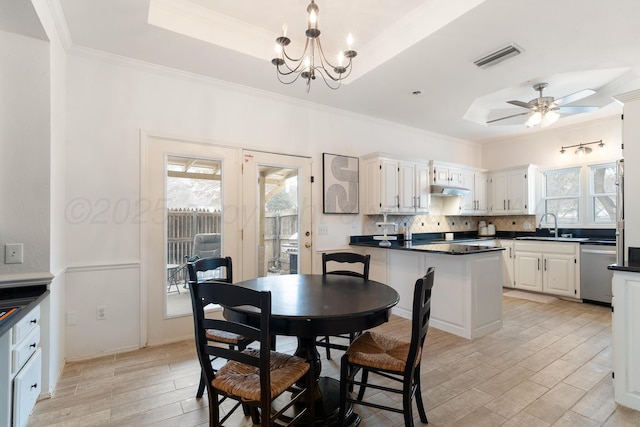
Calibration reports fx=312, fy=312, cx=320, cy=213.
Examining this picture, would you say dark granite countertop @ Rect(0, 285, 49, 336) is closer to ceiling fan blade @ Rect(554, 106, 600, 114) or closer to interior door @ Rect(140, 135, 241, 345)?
interior door @ Rect(140, 135, 241, 345)

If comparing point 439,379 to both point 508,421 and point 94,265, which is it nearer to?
point 508,421

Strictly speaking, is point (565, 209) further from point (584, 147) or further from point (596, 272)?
point (596, 272)

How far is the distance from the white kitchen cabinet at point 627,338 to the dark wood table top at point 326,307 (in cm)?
157

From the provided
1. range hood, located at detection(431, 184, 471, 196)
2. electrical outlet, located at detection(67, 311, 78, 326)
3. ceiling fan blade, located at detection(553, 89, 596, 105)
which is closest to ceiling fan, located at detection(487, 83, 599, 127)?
ceiling fan blade, located at detection(553, 89, 596, 105)

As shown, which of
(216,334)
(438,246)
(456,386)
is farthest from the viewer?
(438,246)

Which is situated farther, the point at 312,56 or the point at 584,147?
the point at 584,147

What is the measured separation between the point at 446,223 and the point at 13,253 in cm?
601

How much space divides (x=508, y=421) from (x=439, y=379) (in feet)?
1.88

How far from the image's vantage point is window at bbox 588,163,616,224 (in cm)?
497

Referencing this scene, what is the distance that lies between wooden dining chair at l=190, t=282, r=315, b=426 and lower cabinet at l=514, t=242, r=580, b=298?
190 inches

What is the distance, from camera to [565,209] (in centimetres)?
554

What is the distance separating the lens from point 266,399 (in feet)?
4.70

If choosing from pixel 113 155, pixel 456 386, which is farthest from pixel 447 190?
pixel 113 155

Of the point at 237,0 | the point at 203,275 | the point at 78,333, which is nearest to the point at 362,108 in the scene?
the point at 237,0
